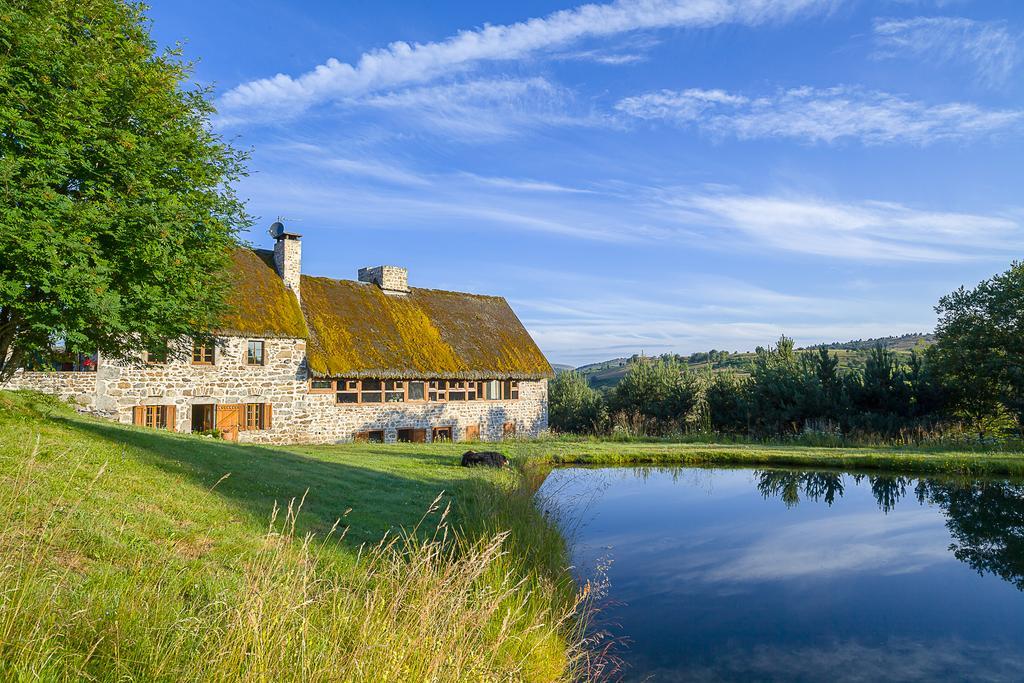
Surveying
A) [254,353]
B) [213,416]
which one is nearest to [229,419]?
[213,416]

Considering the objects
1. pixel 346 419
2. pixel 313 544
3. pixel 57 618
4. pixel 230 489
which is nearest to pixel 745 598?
pixel 313 544

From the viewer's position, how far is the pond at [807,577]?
276 inches

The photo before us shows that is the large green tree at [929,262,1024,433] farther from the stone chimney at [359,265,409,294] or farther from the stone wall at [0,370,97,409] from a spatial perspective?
the stone wall at [0,370,97,409]

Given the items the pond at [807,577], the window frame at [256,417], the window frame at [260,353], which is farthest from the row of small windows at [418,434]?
the pond at [807,577]

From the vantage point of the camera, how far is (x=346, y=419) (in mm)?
25516

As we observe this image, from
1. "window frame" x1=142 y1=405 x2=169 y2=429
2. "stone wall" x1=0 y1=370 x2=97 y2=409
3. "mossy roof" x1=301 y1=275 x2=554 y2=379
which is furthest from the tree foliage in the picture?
"stone wall" x1=0 y1=370 x2=97 y2=409

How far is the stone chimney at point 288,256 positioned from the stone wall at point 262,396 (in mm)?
3078

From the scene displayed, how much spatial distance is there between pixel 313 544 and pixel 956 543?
36.9 feet

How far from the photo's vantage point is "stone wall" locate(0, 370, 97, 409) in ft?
64.1

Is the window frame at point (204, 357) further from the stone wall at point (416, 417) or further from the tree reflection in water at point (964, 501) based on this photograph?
the tree reflection in water at point (964, 501)

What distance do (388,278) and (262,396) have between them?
30.1 ft

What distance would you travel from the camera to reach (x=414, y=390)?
1079 inches

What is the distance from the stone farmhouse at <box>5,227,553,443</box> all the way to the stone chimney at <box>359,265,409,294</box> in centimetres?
5

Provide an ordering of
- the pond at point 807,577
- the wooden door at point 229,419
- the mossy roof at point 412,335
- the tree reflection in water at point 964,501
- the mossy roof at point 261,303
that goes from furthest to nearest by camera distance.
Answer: the mossy roof at point 412,335 < the mossy roof at point 261,303 < the wooden door at point 229,419 < the tree reflection in water at point 964,501 < the pond at point 807,577
